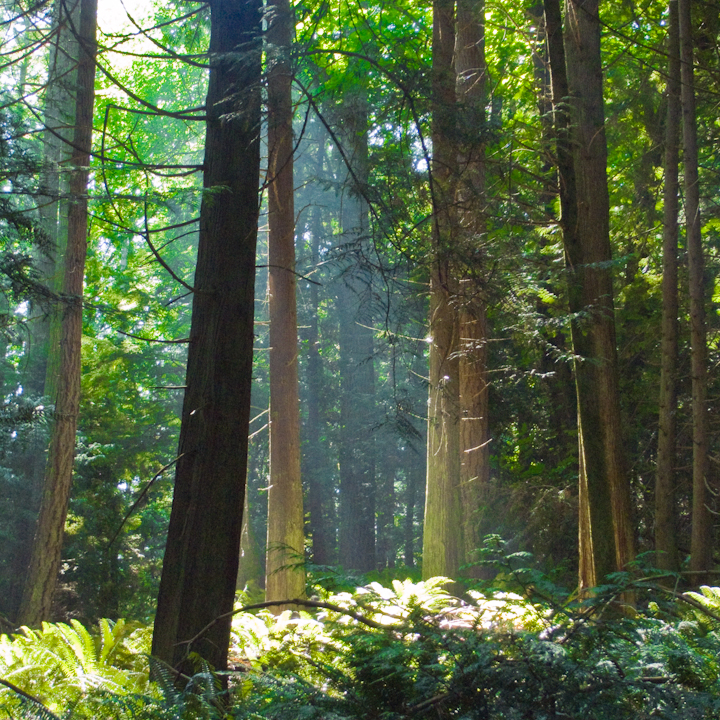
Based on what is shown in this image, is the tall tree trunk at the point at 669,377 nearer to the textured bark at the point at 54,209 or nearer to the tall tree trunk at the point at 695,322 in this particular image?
the tall tree trunk at the point at 695,322

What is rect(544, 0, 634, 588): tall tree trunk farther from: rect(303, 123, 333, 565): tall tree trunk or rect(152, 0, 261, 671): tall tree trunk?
rect(303, 123, 333, 565): tall tree trunk

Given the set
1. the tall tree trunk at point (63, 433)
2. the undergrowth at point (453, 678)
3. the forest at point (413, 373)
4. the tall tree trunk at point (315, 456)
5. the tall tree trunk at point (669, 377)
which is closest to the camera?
the undergrowth at point (453, 678)

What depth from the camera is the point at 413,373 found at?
8734 mm

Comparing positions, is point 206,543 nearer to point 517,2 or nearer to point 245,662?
point 245,662

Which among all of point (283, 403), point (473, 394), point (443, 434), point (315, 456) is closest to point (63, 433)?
point (283, 403)

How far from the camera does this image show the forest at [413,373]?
10.1 feet

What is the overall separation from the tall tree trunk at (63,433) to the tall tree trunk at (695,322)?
7.77m

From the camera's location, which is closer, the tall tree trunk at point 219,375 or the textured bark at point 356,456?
the tall tree trunk at point 219,375

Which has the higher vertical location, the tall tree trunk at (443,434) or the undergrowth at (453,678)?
the tall tree trunk at (443,434)

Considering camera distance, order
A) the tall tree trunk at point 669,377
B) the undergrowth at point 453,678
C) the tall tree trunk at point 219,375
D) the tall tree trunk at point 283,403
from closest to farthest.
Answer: the undergrowth at point 453,678 < the tall tree trunk at point 219,375 < the tall tree trunk at point 669,377 < the tall tree trunk at point 283,403

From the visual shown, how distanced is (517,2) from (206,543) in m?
8.82

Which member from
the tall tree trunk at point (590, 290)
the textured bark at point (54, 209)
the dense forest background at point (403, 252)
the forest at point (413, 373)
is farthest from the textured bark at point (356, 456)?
the tall tree trunk at point (590, 290)

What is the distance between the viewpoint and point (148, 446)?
48.0 ft

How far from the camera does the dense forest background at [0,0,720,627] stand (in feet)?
16.4
